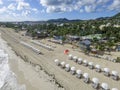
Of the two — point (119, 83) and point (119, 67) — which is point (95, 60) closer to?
point (119, 67)

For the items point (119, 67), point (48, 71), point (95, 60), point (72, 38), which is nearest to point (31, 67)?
point (48, 71)

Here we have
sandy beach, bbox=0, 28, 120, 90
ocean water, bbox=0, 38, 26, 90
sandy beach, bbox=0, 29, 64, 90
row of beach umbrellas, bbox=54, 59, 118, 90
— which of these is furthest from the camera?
ocean water, bbox=0, 38, 26, 90

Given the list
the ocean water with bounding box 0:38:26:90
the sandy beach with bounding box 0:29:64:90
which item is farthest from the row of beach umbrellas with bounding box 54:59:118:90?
the ocean water with bounding box 0:38:26:90

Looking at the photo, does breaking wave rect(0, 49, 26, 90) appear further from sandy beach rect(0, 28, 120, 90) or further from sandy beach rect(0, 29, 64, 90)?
sandy beach rect(0, 28, 120, 90)

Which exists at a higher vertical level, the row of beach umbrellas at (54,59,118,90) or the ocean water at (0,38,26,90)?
the row of beach umbrellas at (54,59,118,90)

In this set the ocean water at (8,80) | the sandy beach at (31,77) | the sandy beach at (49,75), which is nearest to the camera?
the sandy beach at (49,75)

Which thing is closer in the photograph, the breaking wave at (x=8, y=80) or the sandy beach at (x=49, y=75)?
the sandy beach at (x=49, y=75)

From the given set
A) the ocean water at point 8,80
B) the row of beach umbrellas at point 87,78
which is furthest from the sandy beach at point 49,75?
the ocean water at point 8,80

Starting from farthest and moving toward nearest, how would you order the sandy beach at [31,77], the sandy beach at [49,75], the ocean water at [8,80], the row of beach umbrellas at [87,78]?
the ocean water at [8,80], the sandy beach at [31,77], the sandy beach at [49,75], the row of beach umbrellas at [87,78]

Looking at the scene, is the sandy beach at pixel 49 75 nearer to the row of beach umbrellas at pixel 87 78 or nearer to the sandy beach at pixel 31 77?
the sandy beach at pixel 31 77

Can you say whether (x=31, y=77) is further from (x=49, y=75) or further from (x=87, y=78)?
(x=87, y=78)

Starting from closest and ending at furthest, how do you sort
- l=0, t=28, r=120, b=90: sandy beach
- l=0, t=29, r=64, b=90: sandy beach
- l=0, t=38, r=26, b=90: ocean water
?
l=0, t=28, r=120, b=90: sandy beach < l=0, t=29, r=64, b=90: sandy beach < l=0, t=38, r=26, b=90: ocean water
